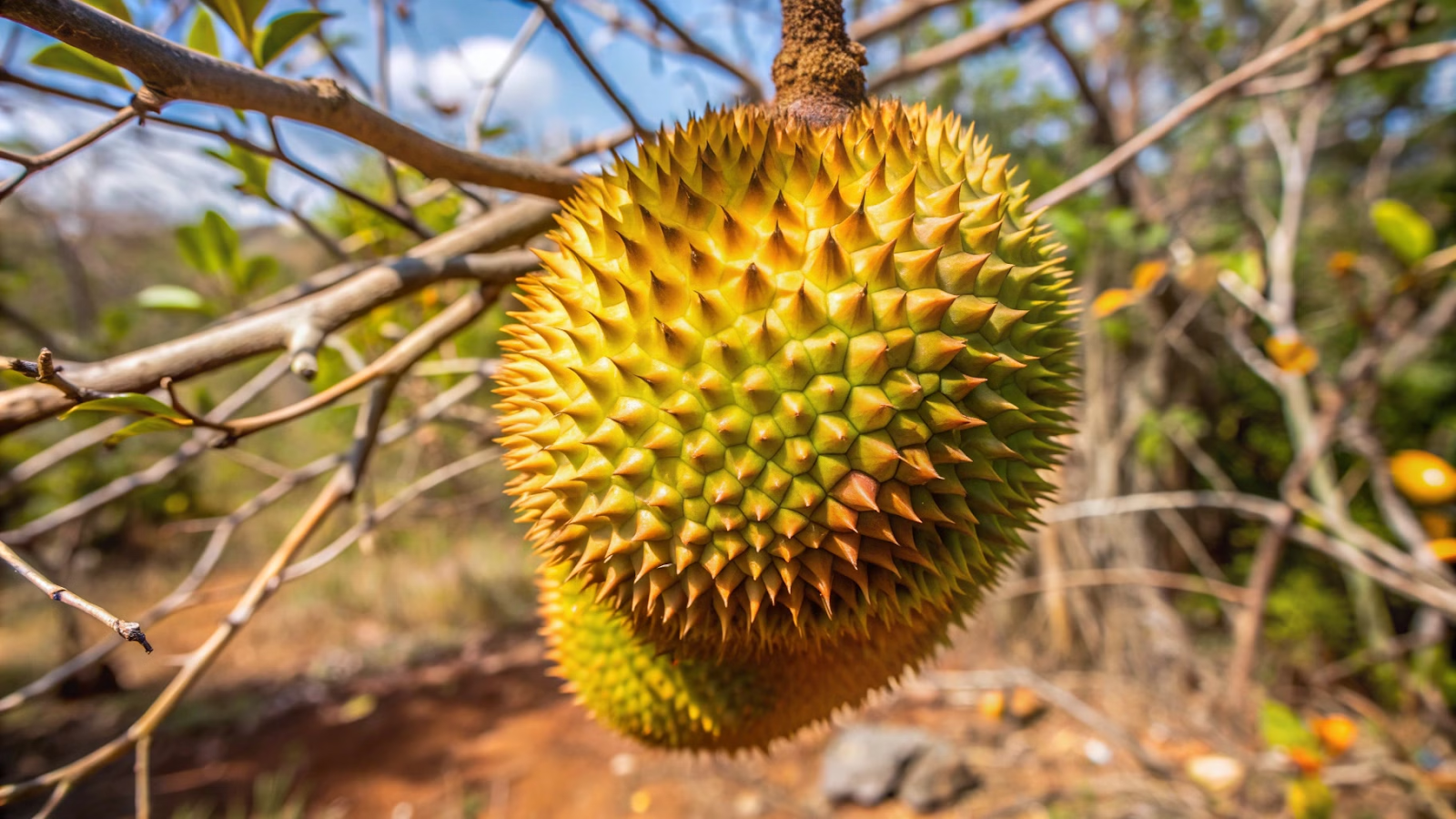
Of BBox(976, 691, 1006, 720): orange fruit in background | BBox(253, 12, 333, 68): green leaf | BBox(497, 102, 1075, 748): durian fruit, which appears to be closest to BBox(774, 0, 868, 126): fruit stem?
BBox(497, 102, 1075, 748): durian fruit

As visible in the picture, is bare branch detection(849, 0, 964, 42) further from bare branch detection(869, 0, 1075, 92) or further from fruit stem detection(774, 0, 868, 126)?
fruit stem detection(774, 0, 868, 126)

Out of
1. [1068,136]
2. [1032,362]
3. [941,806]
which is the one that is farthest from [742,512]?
[1068,136]

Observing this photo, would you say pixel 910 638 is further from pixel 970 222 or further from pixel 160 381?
pixel 160 381

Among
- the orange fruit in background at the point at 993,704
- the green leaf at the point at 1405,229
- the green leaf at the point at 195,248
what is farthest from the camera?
the orange fruit in background at the point at 993,704

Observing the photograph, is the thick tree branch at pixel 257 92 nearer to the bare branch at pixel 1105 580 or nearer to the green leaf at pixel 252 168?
the green leaf at pixel 252 168

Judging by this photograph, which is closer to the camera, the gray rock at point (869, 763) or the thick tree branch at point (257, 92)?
the thick tree branch at point (257, 92)

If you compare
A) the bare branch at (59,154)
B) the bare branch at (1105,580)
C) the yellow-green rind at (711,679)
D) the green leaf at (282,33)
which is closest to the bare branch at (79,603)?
the bare branch at (59,154)

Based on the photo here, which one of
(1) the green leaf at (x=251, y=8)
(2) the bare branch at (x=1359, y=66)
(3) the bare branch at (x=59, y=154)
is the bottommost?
(3) the bare branch at (x=59, y=154)

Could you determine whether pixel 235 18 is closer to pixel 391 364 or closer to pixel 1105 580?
pixel 391 364

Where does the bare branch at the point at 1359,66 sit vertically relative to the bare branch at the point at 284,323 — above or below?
above
